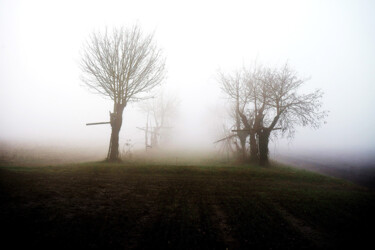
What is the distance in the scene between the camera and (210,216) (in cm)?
436

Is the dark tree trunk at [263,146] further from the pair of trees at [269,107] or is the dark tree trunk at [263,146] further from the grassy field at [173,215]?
the grassy field at [173,215]

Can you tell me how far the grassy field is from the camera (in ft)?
10.8

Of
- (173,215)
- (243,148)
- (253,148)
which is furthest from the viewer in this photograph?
(243,148)

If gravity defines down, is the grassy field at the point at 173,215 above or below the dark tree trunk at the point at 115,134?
below

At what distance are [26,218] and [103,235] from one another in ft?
6.31

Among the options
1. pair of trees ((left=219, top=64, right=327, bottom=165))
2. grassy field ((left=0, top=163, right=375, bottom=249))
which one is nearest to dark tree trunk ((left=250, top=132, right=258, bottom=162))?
pair of trees ((left=219, top=64, right=327, bottom=165))

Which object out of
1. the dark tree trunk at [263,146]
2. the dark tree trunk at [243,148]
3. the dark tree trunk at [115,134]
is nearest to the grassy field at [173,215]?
the dark tree trunk at [115,134]

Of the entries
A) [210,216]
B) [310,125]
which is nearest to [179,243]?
[210,216]

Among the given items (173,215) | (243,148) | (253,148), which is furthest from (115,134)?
(253,148)

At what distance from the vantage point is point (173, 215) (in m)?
4.29

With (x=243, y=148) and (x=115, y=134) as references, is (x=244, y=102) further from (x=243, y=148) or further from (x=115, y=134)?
(x=115, y=134)

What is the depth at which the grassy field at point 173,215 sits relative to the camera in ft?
10.8

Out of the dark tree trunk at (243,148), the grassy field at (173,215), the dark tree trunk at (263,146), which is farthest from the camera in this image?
the dark tree trunk at (243,148)

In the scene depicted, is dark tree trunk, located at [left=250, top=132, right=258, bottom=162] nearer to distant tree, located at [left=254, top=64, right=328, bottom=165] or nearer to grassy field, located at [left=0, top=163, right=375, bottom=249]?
distant tree, located at [left=254, top=64, right=328, bottom=165]
